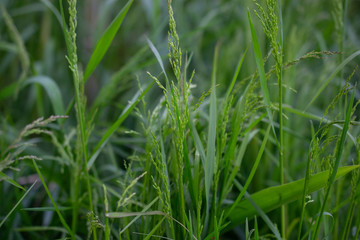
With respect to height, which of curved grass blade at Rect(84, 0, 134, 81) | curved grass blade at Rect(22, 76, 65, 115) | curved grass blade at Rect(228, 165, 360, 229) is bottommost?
curved grass blade at Rect(228, 165, 360, 229)

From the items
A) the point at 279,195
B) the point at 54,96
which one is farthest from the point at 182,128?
the point at 54,96

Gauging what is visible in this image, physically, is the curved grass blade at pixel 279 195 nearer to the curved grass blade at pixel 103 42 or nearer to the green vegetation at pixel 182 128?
the green vegetation at pixel 182 128

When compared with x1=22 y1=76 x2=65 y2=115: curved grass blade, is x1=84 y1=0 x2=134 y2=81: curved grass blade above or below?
above

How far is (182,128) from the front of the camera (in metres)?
0.52

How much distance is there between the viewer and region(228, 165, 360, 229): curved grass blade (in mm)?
591

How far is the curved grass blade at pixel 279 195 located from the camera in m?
0.59

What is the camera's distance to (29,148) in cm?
96

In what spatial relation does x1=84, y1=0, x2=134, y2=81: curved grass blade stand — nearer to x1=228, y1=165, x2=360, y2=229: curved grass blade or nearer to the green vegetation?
the green vegetation

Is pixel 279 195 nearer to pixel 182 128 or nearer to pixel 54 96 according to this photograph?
pixel 182 128

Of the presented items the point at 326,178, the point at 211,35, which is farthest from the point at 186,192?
the point at 211,35

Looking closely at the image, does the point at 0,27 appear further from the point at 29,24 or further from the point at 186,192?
the point at 186,192

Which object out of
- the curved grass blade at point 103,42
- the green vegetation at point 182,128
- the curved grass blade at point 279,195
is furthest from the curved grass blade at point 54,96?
the curved grass blade at point 279,195

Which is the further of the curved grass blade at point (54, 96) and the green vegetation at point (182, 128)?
the curved grass blade at point (54, 96)

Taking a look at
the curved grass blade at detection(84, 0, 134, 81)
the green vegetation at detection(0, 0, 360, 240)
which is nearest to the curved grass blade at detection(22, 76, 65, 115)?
the green vegetation at detection(0, 0, 360, 240)
